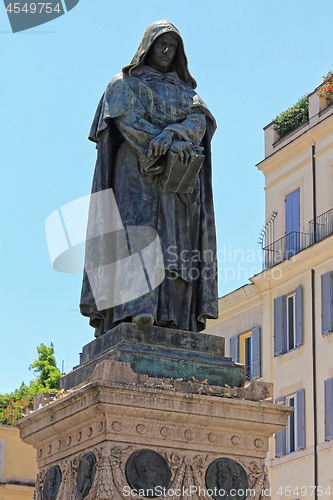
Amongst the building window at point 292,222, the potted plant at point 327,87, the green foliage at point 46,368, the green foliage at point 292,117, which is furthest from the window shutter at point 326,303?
the green foliage at point 46,368

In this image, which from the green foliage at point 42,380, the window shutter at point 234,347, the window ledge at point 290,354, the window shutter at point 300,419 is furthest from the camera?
the green foliage at point 42,380

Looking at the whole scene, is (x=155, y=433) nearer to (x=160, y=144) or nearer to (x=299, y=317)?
(x=160, y=144)

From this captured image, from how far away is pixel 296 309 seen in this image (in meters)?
31.8

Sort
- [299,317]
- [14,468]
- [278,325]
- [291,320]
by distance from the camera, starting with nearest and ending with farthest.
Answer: [299,317]
[291,320]
[278,325]
[14,468]

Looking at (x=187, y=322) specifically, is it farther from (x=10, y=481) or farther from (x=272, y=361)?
(x=10, y=481)

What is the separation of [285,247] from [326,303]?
368cm

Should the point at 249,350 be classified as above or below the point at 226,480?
above

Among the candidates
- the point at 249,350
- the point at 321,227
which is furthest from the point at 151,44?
the point at 249,350

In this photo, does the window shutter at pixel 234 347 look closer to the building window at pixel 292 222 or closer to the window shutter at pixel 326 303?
the building window at pixel 292 222

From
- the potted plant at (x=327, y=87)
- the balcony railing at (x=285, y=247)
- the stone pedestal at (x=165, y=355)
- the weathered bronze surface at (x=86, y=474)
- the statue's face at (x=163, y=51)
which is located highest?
the potted plant at (x=327, y=87)

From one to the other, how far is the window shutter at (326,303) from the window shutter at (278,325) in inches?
91.0

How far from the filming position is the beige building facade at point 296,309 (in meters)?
29.7

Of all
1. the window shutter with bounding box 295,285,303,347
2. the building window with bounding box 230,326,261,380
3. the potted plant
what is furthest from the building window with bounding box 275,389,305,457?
the potted plant

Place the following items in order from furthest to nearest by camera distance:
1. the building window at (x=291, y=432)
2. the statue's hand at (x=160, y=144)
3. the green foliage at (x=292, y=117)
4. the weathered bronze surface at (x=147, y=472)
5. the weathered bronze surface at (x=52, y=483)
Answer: the green foliage at (x=292, y=117), the building window at (x=291, y=432), the statue's hand at (x=160, y=144), the weathered bronze surface at (x=52, y=483), the weathered bronze surface at (x=147, y=472)
